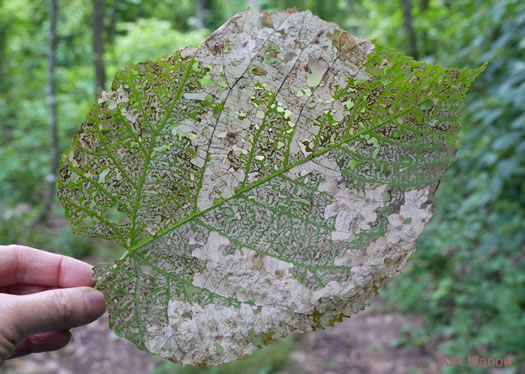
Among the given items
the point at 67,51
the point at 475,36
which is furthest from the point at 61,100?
the point at 475,36

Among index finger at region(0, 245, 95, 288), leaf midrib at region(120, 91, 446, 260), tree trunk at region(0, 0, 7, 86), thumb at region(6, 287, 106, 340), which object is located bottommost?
thumb at region(6, 287, 106, 340)

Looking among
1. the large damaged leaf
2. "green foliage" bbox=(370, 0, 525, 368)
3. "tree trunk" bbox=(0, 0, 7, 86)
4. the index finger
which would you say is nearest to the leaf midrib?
the large damaged leaf

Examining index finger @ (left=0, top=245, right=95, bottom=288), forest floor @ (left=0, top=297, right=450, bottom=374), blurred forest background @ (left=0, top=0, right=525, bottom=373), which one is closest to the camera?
index finger @ (left=0, top=245, right=95, bottom=288)

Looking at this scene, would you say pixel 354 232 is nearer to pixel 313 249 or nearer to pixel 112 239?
pixel 313 249

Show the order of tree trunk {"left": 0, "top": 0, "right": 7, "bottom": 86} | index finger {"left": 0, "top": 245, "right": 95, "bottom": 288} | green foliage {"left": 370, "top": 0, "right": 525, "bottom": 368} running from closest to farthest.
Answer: index finger {"left": 0, "top": 245, "right": 95, "bottom": 288} < green foliage {"left": 370, "top": 0, "right": 525, "bottom": 368} < tree trunk {"left": 0, "top": 0, "right": 7, "bottom": 86}

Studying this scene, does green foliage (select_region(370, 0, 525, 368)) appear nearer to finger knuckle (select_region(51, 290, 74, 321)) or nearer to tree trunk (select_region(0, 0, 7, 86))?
finger knuckle (select_region(51, 290, 74, 321))

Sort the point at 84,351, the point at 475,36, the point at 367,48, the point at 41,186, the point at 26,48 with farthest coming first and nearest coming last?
the point at 26,48, the point at 41,186, the point at 84,351, the point at 475,36, the point at 367,48

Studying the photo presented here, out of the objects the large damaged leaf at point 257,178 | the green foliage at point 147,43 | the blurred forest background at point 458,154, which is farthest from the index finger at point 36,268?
the green foliage at point 147,43

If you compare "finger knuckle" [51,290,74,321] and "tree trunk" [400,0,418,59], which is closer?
"finger knuckle" [51,290,74,321]
